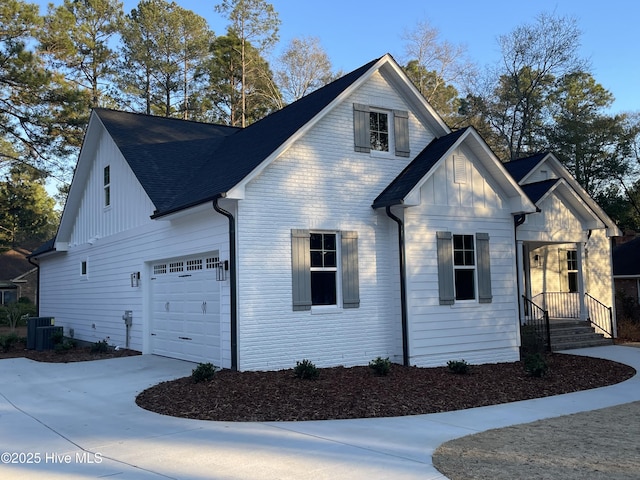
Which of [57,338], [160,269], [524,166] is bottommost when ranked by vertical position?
[57,338]

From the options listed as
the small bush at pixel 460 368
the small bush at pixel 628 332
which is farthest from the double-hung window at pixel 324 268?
the small bush at pixel 628 332

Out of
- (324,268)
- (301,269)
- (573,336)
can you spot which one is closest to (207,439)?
(301,269)

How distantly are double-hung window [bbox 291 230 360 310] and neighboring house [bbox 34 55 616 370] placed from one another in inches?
1.2

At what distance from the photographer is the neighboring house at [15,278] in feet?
140

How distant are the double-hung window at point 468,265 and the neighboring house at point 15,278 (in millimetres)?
37936

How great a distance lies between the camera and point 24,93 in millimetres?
27938

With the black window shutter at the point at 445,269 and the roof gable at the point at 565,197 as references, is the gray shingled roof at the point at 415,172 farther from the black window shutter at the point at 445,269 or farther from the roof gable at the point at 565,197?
the roof gable at the point at 565,197

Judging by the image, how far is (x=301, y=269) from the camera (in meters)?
11.5

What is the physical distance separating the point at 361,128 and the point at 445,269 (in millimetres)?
3572

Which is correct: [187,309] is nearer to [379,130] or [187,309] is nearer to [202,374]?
[202,374]

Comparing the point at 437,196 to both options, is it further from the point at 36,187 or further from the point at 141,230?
the point at 36,187

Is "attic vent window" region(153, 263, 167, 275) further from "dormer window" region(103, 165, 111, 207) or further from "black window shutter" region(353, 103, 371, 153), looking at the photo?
"black window shutter" region(353, 103, 371, 153)

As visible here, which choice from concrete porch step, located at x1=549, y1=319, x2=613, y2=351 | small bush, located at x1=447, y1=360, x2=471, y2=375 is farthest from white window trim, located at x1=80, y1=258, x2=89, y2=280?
concrete porch step, located at x1=549, y1=319, x2=613, y2=351

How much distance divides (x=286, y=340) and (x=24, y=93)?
23.2 m
